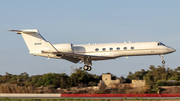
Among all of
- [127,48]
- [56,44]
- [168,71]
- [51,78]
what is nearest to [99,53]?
[127,48]

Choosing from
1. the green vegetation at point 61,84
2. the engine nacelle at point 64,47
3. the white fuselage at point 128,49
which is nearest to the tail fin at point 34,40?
the engine nacelle at point 64,47

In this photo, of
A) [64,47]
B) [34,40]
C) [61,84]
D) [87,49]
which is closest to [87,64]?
[87,49]

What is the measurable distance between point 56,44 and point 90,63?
4.93 meters

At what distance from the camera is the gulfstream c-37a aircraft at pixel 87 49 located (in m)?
33.2

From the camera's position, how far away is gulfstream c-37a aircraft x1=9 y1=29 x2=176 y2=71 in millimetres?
33156

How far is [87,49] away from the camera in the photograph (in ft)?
114

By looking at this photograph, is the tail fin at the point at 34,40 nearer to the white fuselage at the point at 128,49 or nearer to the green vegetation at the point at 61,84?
the green vegetation at the point at 61,84

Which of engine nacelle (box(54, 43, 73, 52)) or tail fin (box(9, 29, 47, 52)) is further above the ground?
tail fin (box(9, 29, 47, 52))

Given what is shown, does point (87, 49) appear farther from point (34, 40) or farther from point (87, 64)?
point (34, 40)

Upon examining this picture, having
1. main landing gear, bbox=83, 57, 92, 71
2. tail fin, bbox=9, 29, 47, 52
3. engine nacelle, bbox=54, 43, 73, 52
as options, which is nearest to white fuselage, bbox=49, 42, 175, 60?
main landing gear, bbox=83, 57, 92, 71

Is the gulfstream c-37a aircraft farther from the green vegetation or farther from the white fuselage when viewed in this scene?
the green vegetation

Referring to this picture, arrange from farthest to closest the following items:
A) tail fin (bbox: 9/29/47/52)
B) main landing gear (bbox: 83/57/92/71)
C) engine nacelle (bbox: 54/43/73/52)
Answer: tail fin (bbox: 9/29/47/52) < main landing gear (bbox: 83/57/92/71) < engine nacelle (bbox: 54/43/73/52)

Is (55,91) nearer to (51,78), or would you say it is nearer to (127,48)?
(51,78)

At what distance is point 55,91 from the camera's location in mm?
34438
